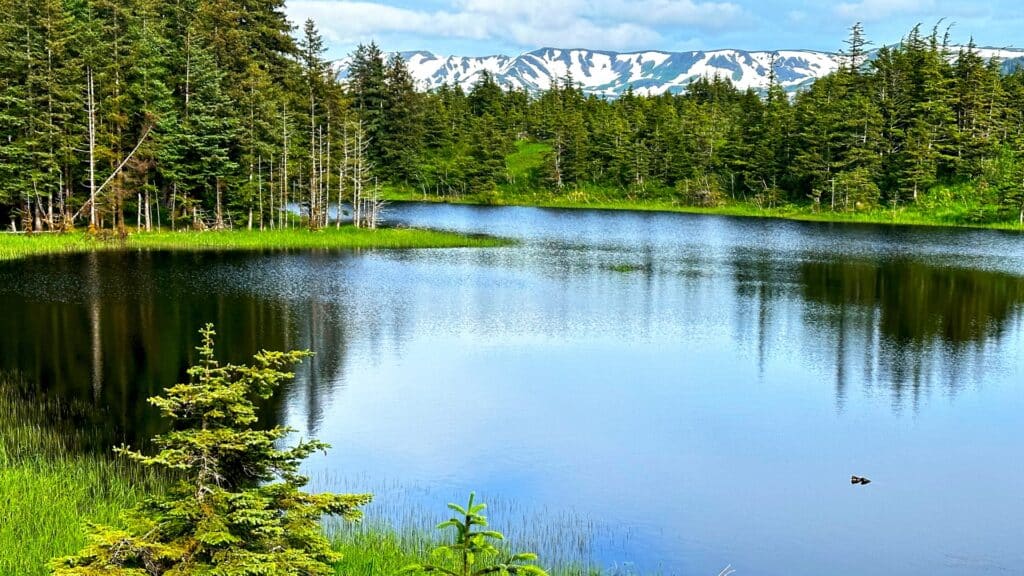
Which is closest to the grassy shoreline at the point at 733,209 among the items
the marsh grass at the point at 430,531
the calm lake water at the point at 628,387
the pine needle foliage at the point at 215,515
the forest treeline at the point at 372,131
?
the forest treeline at the point at 372,131

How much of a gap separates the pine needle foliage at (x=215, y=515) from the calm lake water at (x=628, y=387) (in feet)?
18.6

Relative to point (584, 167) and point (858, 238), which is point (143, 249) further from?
point (584, 167)

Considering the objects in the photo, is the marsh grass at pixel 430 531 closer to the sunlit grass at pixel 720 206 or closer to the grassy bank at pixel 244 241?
the grassy bank at pixel 244 241

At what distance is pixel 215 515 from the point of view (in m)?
7.73

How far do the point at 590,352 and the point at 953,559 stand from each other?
49.2ft

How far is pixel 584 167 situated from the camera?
362 feet

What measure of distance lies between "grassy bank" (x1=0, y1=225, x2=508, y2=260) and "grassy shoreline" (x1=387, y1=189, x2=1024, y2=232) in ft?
131

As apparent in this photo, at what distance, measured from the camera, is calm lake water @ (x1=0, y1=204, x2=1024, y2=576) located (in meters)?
14.8

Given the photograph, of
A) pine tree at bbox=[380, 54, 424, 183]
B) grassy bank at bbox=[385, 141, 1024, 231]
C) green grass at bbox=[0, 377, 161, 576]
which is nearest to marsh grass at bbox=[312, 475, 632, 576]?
green grass at bbox=[0, 377, 161, 576]

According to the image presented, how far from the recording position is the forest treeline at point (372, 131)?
5200cm

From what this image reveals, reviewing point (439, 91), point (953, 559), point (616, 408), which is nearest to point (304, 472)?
point (616, 408)

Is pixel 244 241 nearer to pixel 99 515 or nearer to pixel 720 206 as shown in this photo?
pixel 99 515

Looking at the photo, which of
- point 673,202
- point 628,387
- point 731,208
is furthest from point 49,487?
point 673,202

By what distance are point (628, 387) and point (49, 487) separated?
1453cm
